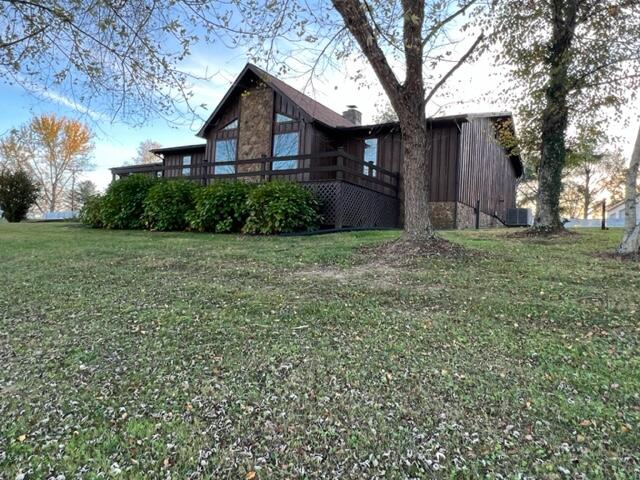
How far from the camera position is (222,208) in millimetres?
10852

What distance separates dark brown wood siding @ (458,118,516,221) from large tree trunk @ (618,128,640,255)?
760cm

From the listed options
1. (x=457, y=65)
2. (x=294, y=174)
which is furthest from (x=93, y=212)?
(x=457, y=65)

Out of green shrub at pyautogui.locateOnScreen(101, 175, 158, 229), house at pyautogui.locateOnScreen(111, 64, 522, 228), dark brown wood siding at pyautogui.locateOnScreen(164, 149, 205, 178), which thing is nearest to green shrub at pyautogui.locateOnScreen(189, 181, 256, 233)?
house at pyautogui.locateOnScreen(111, 64, 522, 228)

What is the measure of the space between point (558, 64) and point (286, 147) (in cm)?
841

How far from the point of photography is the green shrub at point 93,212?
519 inches

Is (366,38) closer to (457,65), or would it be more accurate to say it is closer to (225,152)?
(457,65)

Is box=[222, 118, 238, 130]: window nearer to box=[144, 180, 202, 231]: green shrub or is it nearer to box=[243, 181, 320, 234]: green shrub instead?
box=[144, 180, 202, 231]: green shrub

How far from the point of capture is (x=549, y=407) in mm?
2137

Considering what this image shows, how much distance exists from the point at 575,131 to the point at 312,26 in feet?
25.7

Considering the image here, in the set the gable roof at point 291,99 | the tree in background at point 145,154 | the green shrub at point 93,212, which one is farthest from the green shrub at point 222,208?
the tree in background at point 145,154

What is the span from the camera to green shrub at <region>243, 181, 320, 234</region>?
387 inches

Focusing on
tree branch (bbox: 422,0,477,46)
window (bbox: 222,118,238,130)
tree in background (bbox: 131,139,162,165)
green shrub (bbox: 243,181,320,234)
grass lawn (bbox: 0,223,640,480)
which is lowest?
grass lawn (bbox: 0,223,640,480)

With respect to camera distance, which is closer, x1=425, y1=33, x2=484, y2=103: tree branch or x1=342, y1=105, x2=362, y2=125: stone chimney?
x1=425, y1=33, x2=484, y2=103: tree branch

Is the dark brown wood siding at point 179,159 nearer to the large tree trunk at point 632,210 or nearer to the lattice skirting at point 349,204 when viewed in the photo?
the lattice skirting at point 349,204
